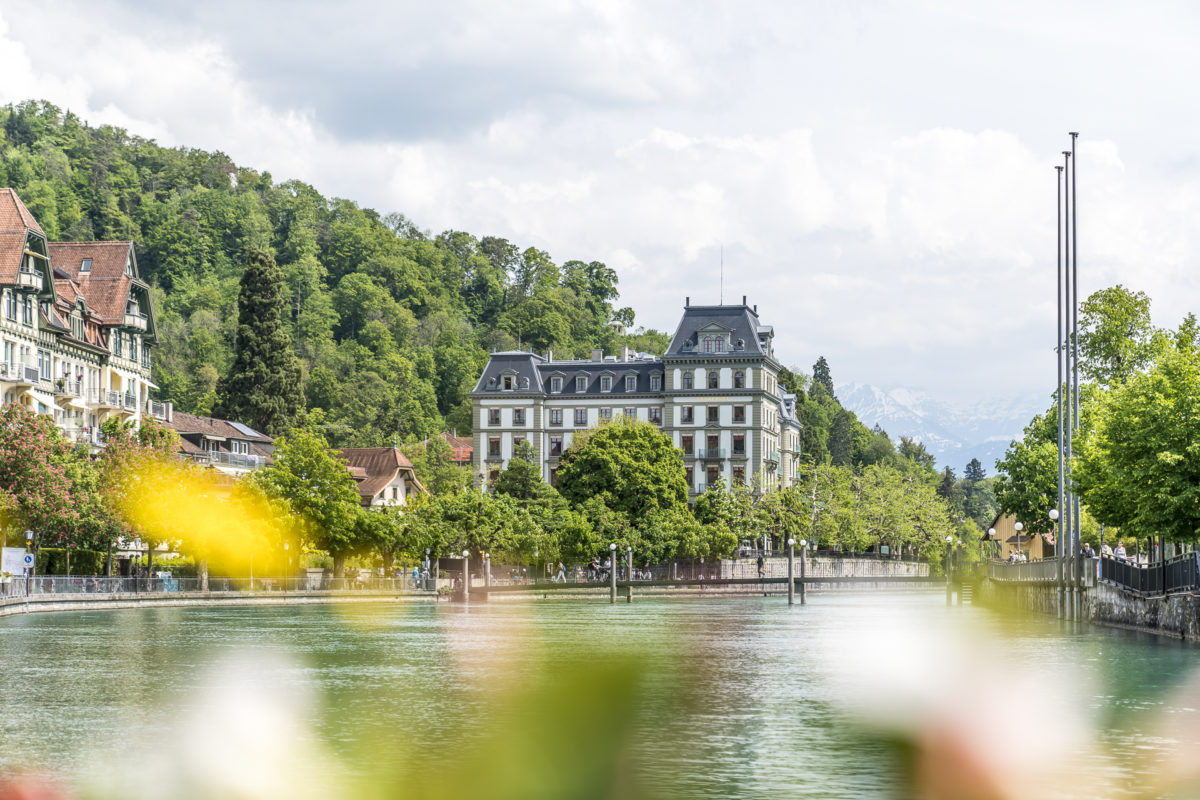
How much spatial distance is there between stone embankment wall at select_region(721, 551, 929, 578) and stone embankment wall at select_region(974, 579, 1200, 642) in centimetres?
4954

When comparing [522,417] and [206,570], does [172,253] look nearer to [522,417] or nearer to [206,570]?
[522,417]

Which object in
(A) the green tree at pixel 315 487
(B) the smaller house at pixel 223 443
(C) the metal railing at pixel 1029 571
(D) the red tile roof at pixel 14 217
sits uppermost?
(D) the red tile roof at pixel 14 217

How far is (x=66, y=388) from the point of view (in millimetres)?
95062

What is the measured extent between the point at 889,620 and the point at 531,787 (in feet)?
183

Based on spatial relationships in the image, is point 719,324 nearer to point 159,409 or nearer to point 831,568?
point 831,568

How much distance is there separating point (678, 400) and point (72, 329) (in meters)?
62.2

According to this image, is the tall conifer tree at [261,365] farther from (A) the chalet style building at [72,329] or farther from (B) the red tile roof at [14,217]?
(B) the red tile roof at [14,217]

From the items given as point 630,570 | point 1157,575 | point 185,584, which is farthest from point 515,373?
point 1157,575

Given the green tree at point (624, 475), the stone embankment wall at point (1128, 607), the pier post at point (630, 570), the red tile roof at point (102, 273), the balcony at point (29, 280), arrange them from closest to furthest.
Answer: the stone embankment wall at point (1128, 607) < the balcony at point (29, 280) < the red tile roof at point (102, 273) < the pier post at point (630, 570) < the green tree at point (624, 475)

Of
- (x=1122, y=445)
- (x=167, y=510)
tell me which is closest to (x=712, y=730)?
(x=1122, y=445)

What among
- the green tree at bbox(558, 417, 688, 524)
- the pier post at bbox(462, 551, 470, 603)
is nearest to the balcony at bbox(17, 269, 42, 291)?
the pier post at bbox(462, 551, 470, 603)

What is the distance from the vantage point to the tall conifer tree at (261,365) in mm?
128375

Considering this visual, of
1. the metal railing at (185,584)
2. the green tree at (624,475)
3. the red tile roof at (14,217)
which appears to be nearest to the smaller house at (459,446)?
the green tree at (624,475)

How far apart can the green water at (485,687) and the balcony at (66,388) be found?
2766 centimetres
